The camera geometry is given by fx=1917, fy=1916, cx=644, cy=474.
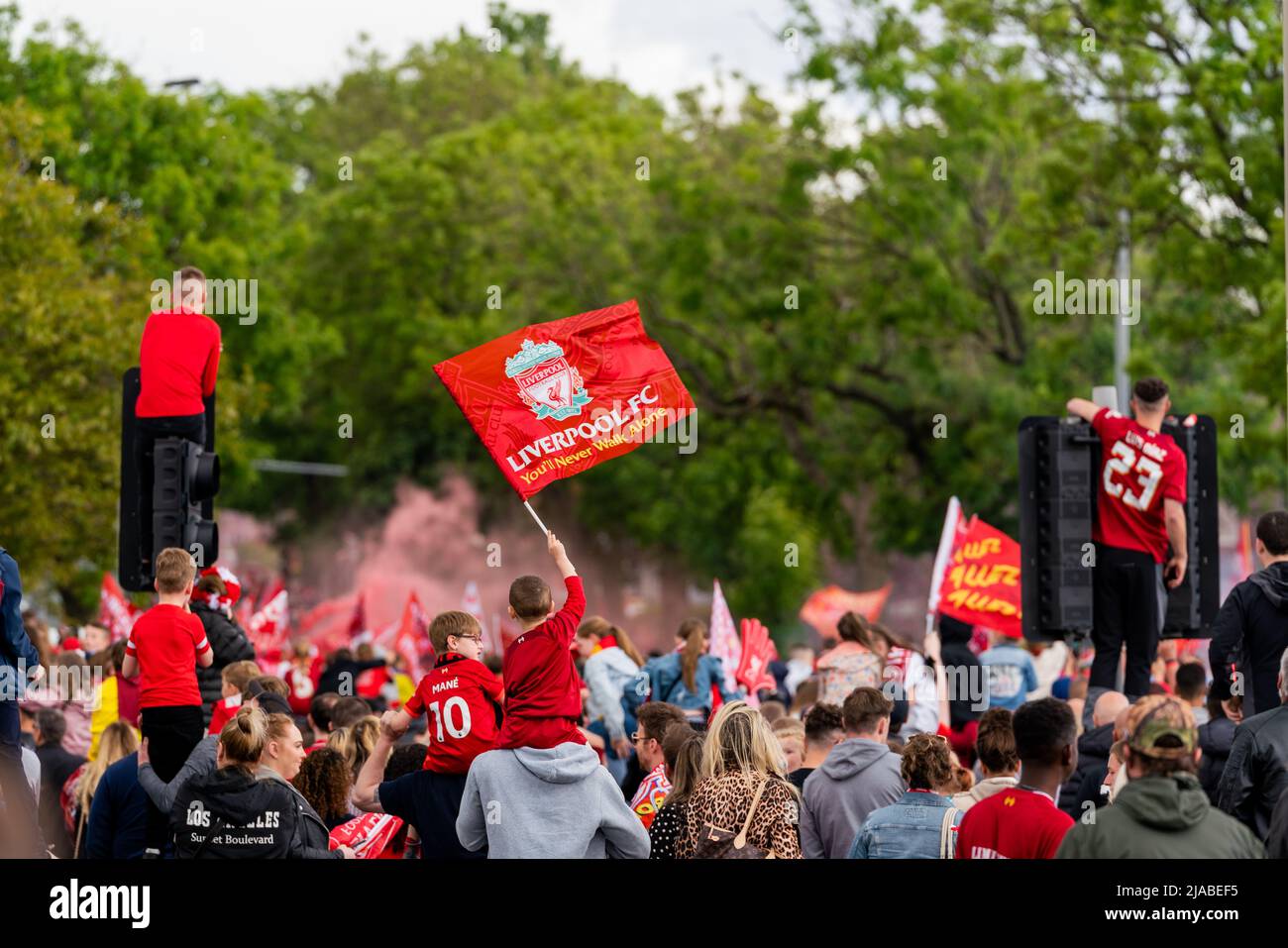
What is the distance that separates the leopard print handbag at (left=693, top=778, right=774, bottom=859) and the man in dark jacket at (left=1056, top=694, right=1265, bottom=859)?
173 centimetres

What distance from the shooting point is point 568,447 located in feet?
33.2

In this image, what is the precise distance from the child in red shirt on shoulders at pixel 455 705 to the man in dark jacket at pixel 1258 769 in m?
3.05

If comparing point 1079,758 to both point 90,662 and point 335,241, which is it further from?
point 335,241

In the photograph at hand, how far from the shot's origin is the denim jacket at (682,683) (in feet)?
41.8

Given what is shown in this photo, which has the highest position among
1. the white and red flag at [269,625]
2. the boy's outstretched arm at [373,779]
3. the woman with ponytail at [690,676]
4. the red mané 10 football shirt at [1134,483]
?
the red mané 10 football shirt at [1134,483]

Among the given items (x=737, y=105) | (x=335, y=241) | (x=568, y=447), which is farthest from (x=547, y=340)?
(x=335, y=241)

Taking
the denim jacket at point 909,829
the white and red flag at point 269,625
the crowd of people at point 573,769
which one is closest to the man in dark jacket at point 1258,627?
the crowd of people at point 573,769

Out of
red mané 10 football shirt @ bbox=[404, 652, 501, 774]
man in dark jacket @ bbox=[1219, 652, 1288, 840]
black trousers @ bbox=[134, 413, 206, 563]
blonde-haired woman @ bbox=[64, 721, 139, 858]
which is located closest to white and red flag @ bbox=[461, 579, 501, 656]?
black trousers @ bbox=[134, 413, 206, 563]

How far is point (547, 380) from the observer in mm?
10203

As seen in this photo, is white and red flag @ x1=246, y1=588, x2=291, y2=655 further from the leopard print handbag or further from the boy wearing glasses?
the leopard print handbag

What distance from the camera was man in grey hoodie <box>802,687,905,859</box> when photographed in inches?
329

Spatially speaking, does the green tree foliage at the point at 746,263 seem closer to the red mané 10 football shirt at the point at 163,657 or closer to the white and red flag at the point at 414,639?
the white and red flag at the point at 414,639

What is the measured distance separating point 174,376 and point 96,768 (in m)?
2.29

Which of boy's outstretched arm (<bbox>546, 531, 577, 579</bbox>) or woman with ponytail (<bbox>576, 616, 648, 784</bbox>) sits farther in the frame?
woman with ponytail (<bbox>576, 616, 648, 784</bbox>)
